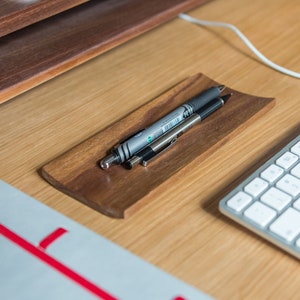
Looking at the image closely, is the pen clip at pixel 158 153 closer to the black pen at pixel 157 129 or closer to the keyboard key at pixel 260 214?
the black pen at pixel 157 129

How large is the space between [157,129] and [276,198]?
153 millimetres

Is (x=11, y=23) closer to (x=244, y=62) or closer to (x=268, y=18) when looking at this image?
(x=244, y=62)

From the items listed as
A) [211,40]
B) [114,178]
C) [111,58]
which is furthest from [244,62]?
[114,178]

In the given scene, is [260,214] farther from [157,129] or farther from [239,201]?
[157,129]

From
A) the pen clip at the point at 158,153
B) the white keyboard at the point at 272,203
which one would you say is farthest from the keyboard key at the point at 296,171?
the pen clip at the point at 158,153

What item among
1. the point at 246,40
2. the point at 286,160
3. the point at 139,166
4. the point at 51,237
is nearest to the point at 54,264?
the point at 51,237

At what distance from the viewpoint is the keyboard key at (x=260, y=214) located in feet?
1.58

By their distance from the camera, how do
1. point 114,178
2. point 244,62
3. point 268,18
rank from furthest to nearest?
point 268,18, point 244,62, point 114,178

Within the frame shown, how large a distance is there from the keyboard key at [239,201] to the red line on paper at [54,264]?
0.13m

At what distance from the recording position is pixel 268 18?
847 mm

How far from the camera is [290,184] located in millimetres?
516

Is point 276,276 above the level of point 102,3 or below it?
below

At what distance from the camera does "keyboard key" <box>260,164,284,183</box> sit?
524 mm

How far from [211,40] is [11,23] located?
0.98ft
